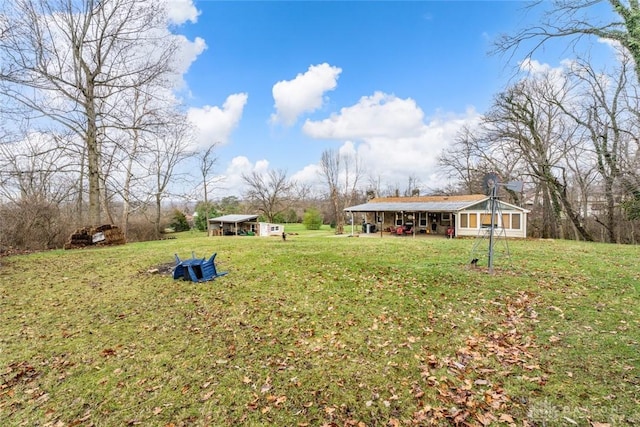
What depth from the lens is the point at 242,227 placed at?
28.7 metres

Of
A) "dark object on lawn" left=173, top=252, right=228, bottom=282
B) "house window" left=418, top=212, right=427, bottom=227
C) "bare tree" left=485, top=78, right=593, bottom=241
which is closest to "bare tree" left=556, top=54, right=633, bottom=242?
"bare tree" left=485, top=78, right=593, bottom=241

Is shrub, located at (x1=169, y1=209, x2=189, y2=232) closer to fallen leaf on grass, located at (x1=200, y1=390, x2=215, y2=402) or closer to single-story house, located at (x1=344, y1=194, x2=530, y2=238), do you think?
single-story house, located at (x1=344, y1=194, x2=530, y2=238)

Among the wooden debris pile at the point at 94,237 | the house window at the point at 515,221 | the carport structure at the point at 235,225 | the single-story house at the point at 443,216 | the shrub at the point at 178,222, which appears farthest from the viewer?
the shrub at the point at 178,222

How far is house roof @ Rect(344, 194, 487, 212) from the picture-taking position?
19.0 metres

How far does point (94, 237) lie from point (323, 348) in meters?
12.2

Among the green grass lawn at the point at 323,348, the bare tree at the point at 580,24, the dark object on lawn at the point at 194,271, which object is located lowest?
the green grass lawn at the point at 323,348

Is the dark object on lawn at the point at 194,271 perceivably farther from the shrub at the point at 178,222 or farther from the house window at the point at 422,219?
the shrub at the point at 178,222

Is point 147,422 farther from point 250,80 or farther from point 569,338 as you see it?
point 250,80

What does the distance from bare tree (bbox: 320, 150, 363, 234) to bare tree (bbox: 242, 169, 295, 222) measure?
6272 mm

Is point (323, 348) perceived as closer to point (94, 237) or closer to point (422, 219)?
point (94, 237)

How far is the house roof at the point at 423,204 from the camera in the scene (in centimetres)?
1899

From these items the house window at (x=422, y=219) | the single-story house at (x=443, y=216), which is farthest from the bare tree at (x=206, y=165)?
the house window at (x=422, y=219)

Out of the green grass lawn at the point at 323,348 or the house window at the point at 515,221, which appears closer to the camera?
the green grass lawn at the point at 323,348

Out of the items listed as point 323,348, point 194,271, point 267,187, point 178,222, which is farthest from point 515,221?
point 178,222
